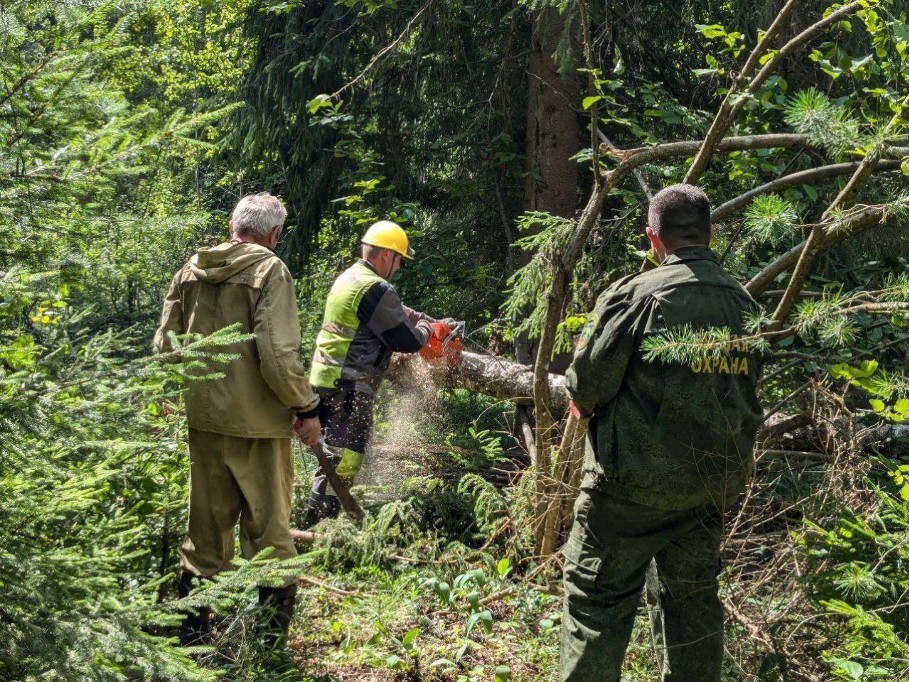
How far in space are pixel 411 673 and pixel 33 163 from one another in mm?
2872

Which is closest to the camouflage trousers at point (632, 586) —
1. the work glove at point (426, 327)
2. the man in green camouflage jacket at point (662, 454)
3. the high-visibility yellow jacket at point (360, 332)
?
the man in green camouflage jacket at point (662, 454)

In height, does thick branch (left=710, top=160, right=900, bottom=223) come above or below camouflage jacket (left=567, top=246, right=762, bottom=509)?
above

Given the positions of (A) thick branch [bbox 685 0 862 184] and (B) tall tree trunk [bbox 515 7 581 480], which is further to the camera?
(B) tall tree trunk [bbox 515 7 581 480]

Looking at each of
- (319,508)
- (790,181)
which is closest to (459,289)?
(319,508)

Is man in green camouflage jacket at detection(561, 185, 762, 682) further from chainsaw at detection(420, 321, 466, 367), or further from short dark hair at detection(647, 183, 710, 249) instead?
chainsaw at detection(420, 321, 466, 367)

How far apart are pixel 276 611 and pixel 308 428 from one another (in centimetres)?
89

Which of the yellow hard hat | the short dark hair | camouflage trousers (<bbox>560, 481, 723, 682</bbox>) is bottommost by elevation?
camouflage trousers (<bbox>560, 481, 723, 682</bbox>)

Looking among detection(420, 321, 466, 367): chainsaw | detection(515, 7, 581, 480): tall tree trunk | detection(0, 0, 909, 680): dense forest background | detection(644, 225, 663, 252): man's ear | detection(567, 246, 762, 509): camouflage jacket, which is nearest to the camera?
detection(0, 0, 909, 680): dense forest background

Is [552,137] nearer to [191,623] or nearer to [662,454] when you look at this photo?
[662,454]

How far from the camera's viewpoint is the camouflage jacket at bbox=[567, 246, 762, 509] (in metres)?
3.39

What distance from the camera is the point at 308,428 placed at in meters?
4.50

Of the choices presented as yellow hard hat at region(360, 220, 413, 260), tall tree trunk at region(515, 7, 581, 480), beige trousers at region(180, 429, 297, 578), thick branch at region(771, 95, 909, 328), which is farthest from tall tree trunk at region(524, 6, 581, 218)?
beige trousers at region(180, 429, 297, 578)

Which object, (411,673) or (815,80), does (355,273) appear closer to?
(411,673)

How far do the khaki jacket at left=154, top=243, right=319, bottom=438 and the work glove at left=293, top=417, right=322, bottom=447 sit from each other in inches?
3.7
